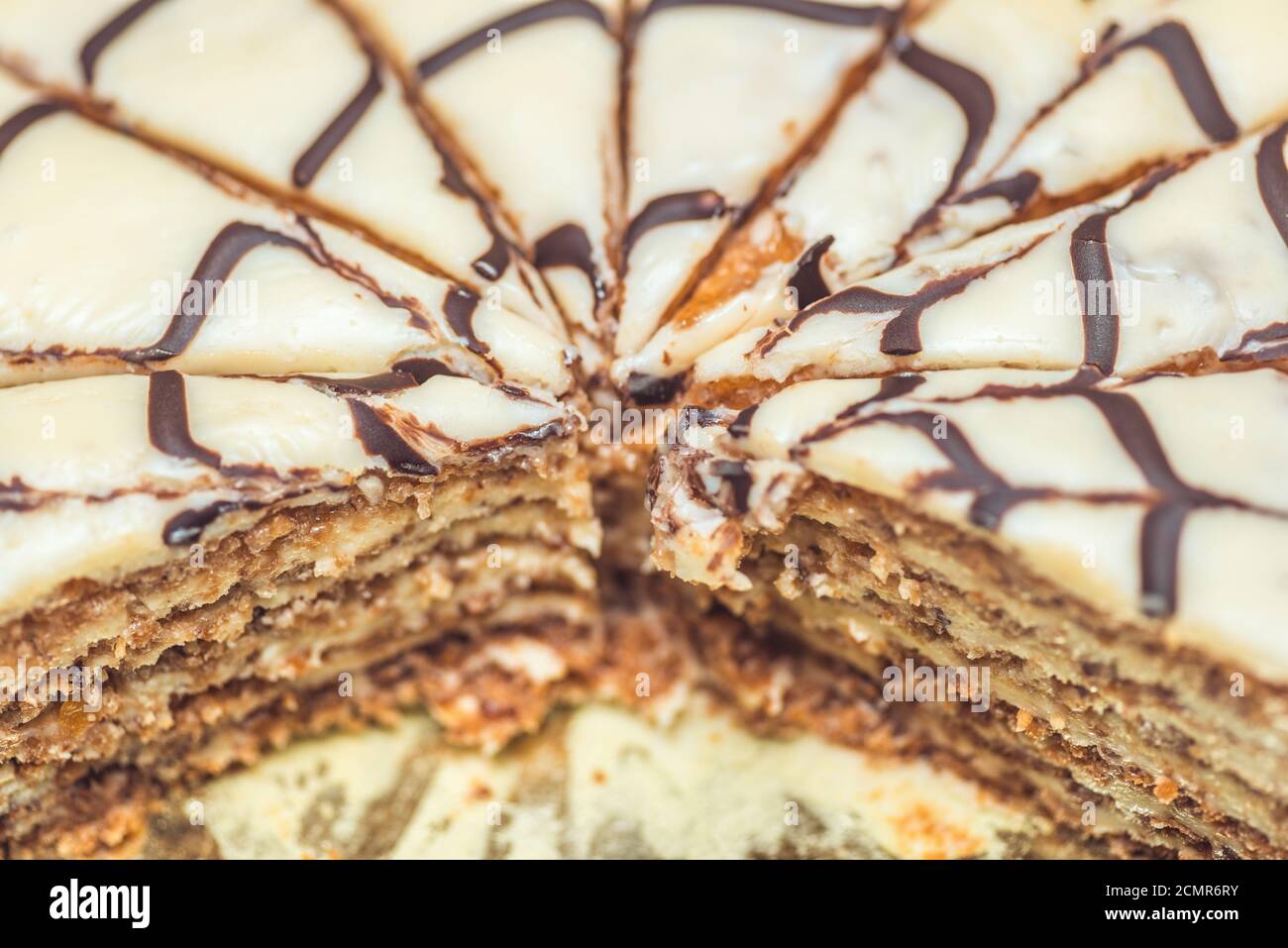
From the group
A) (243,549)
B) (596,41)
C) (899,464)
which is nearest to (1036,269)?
(899,464)

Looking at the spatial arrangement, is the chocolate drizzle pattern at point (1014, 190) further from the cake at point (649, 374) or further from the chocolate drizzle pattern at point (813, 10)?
the chocolate drizzle pattern at point (813, 10)

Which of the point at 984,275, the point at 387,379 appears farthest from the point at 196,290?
the point at 984,275

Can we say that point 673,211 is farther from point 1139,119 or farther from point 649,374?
point 1139,119

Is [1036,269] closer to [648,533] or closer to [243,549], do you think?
[648,533]

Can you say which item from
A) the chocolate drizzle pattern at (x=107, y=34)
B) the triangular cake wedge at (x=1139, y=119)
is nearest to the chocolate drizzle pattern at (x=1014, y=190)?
the triangular cake wedge at (x=1139, y=119)

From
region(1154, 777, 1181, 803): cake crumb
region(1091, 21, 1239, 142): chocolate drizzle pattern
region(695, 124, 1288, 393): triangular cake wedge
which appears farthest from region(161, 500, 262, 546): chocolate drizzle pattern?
region(1091, 21, 1239, 142): chocolate drizzle pattern

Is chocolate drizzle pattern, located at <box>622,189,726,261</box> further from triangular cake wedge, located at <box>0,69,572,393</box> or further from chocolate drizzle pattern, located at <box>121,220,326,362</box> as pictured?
chocolate drizzle pattern, located at <box>121,220,326,362</box>
